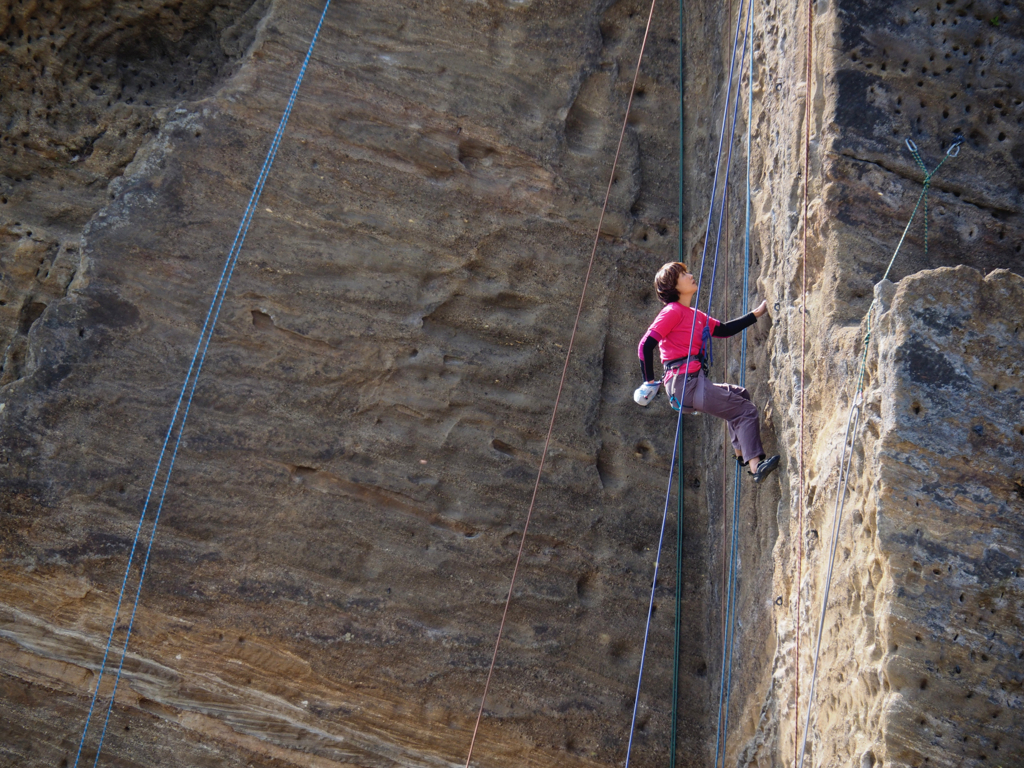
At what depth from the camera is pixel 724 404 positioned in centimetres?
491

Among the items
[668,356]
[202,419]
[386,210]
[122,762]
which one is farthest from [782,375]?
[122,762]

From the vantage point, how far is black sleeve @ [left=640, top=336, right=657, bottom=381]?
15.8ft

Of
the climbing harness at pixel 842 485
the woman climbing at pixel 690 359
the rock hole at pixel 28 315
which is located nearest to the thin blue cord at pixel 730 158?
the woman climbing at pixel 690 359

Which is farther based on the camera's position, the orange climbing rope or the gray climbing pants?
the orange climbing rope

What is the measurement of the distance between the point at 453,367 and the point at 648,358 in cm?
150

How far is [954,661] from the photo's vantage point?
3.53 metres

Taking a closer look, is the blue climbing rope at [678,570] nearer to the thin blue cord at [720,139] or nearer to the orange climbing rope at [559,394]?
the thin blue cord at [720,139]

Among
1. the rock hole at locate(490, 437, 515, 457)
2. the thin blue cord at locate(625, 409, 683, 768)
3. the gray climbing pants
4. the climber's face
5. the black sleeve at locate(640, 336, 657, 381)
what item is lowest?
the thin blue cord at locate(625, 409, 683, 768)

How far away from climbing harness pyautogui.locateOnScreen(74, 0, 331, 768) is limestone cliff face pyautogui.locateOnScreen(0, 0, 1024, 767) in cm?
5

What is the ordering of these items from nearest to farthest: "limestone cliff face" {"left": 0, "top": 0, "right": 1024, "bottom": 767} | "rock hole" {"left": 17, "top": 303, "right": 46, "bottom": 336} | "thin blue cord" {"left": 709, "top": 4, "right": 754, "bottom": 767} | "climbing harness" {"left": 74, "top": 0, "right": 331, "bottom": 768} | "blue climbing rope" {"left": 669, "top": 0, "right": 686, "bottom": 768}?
"limestone cliff face" {"left": 0, "top": 0, "right": 1024, "bottom": 767} → "climbing harness" {"left": 74, "top": 0, "right": 331, "bottom": 768} → "thin blue cord" {"left": 709, "top": 4, "right": 754, "bottom": 767} → "blue climbing rope" {"left": 669, "top": 0, "right": 686, "bottom": 768} → "rock hole" {"left": 17, "top": 303, "right": 46, "bottom": 336}

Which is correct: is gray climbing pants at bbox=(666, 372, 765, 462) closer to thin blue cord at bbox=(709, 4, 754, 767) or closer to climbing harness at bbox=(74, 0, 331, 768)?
thin blue cord at bbox=(709, 4, 754, 767)

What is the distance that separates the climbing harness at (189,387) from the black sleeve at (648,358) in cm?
260

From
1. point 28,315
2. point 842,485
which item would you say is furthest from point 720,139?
point 28,315

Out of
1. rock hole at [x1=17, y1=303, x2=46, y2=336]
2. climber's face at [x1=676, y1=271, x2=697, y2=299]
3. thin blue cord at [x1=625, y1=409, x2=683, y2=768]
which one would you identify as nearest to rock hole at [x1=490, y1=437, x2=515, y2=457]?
thin blue cord at [x1=625, y1=409, x2=683, y2=768]
